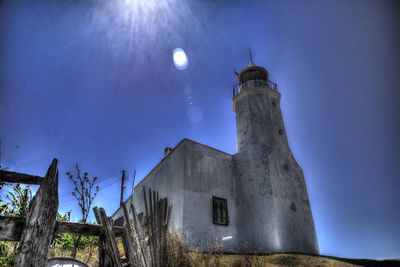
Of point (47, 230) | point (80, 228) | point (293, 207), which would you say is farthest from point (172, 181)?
Result: point (47, 230)

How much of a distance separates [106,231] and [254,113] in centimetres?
1242

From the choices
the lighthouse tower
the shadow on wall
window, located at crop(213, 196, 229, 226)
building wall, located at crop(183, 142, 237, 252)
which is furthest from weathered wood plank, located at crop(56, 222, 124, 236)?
the lighthouse tower

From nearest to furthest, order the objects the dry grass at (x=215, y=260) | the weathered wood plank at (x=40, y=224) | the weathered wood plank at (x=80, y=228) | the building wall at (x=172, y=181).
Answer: the weathered wood plank at (x=40, y=224), the weathered wood plank at (x=80, y=228), the dry grass at (x=215, y=260), the building wall at (x=172, y=181)

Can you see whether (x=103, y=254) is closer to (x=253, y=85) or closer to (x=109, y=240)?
(x=109, y=240)

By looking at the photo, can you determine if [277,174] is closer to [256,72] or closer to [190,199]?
[190,199]

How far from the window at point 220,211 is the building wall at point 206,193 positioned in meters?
0.21

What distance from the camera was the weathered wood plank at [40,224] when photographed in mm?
2764

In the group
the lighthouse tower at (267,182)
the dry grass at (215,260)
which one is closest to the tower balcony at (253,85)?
the lighthouse tower at (267,182)

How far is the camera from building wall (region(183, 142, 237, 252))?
36.7ft

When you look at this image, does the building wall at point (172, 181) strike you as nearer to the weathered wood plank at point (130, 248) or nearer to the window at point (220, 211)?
the window at point (220, 211)

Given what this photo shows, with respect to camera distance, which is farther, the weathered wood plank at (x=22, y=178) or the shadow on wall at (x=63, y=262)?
the shadow on wall at (x=63, y=262)

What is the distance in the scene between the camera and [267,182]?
12.8m

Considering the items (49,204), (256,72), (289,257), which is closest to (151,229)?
(49,204)

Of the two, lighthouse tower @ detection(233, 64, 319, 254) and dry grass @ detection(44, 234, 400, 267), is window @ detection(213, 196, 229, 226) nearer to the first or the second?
lighthouse tower @ detection(233, 64, 319, 254)
